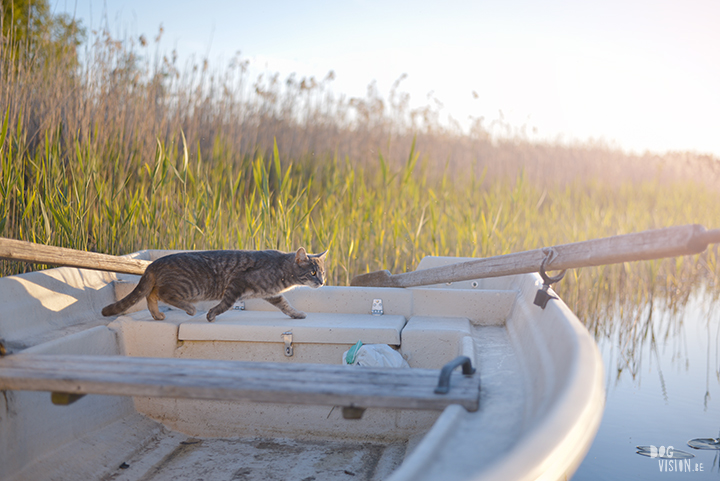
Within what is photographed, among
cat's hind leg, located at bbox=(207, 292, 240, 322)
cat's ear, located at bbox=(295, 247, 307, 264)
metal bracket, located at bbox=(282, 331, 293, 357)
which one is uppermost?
cat's ear, located at bbox=(295, 247, 307, 264)

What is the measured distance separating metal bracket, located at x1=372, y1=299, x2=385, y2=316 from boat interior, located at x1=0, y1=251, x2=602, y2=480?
2 centimetres

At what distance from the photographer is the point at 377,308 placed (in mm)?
2615

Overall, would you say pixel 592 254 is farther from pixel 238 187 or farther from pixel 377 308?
pixel 238 187

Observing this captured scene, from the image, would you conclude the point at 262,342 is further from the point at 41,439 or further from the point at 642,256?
the point at 642,256

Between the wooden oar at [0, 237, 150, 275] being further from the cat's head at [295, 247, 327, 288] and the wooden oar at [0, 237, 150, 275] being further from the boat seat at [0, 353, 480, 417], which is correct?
the cat's head at [295, 247, 327, 288]

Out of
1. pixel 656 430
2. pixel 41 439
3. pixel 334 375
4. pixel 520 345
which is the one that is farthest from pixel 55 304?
pixel 656 430

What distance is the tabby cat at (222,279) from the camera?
2.39 meters

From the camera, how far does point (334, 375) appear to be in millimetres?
1391

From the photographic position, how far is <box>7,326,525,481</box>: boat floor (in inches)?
69.3

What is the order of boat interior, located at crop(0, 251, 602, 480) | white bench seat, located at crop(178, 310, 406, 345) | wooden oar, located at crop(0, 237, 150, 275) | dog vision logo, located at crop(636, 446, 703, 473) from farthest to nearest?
1. dog vision logo, located at crop(636, 446, 703, 473)
2. white bench seat, located at crop(178, 310, 406, 345)
3. wooden oar, located at crop(0, 237, 150, 275)
4. boat interior, located at crop(0, 251, 602, 480)

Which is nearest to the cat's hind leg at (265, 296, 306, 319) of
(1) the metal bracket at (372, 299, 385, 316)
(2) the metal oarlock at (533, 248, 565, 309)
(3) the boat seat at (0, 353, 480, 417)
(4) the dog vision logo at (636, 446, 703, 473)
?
(1) the metal bracket at (372, 299, 385, 316)

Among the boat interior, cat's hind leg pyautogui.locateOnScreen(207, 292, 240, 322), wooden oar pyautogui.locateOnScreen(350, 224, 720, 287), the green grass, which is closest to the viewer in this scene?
wooden oar pyautogui.locateOnScreen(350, 224, 720, 287)

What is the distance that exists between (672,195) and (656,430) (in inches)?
290

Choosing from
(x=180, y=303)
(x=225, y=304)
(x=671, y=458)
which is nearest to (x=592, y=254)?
(x=671, y=458)
